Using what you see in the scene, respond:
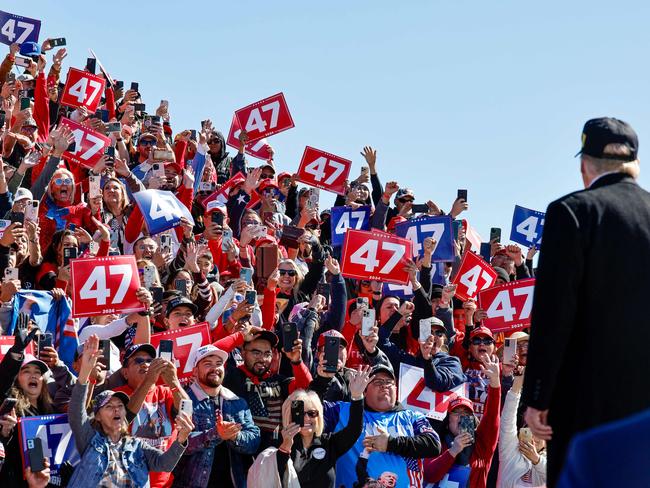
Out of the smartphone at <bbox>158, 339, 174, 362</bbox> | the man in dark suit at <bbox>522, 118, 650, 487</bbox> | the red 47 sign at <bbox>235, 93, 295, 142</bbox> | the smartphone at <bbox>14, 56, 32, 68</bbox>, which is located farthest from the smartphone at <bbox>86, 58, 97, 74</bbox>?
the man in dark suit at <bbox>522, 118, 650, 487</bbox>

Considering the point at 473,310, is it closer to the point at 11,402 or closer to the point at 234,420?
the point at 234,420

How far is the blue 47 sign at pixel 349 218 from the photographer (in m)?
15.1

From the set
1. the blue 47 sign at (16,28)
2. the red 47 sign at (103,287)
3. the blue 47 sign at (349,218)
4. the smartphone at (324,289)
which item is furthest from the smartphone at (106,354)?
the blue 47 sign at (16,28)

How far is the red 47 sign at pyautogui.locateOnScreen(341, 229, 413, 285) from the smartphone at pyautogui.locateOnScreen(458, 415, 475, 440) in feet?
9.35

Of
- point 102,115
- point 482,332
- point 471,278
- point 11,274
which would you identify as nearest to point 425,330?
point 482,332

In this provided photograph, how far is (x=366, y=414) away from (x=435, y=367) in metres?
1.44

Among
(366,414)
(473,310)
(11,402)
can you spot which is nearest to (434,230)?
Answer: (473,310)

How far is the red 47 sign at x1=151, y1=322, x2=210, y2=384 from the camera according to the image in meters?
9.14

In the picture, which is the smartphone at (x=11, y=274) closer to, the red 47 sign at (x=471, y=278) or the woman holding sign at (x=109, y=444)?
the woman holding sign at (x=109, y=444)

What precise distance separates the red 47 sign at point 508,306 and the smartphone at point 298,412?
4.60m

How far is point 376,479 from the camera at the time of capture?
8.94 meters

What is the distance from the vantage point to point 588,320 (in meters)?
3.96

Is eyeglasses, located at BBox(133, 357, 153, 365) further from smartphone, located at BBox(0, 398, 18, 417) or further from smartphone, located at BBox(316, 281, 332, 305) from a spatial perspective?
smartphone, located at BBox(316, 281, 332, 305)

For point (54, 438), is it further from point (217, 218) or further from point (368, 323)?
point (217, 218)
